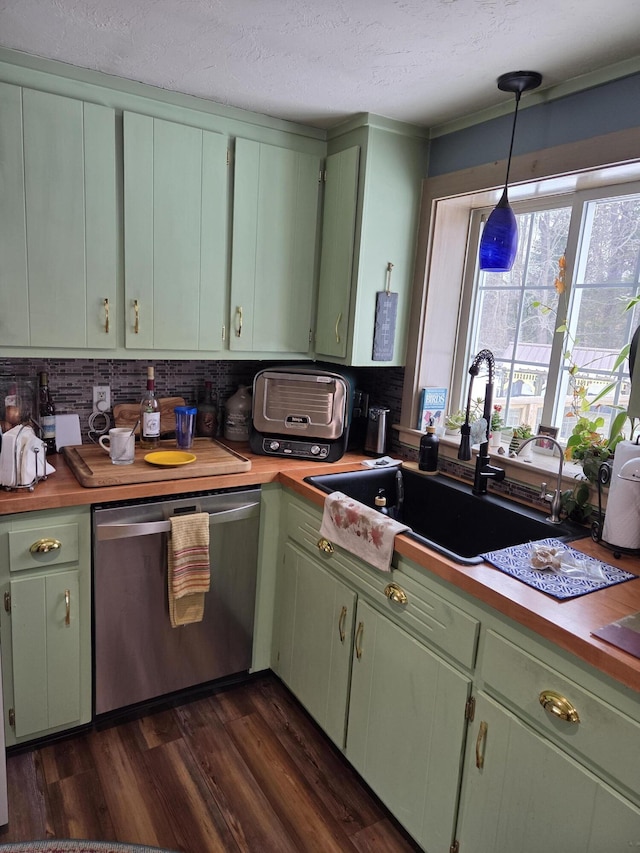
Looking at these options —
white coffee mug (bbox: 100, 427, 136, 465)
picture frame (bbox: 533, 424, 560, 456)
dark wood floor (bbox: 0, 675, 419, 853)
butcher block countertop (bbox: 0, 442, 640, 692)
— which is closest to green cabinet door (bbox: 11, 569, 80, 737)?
dark wood floor (bbox: 0, 675, 419, 853)

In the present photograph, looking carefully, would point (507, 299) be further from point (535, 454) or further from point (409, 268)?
point (535, 454)

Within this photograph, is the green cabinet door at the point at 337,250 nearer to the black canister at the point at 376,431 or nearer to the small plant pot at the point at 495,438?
the black canister at the point at 376,431

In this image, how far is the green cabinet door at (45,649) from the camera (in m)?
1.87

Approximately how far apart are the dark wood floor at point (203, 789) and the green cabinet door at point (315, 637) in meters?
0.15

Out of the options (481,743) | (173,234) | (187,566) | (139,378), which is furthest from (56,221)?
(481,743)

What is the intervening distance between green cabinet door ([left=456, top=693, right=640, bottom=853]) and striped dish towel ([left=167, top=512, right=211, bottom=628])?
41.1 inches

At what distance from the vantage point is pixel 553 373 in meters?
2.13

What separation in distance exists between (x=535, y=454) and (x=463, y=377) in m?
0.50

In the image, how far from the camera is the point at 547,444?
7.12 feet

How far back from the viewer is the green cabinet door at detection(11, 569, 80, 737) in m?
1.87

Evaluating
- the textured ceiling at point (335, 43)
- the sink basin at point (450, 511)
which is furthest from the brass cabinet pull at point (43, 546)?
the textured ceiling at point (335, 43)

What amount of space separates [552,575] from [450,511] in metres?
0.70

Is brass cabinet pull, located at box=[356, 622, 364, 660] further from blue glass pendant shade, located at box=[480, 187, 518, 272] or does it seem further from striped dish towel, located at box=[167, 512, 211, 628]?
blue glass pendant shade, located at box=[480, 187, 518, 272]

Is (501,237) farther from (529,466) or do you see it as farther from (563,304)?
(529,466)
